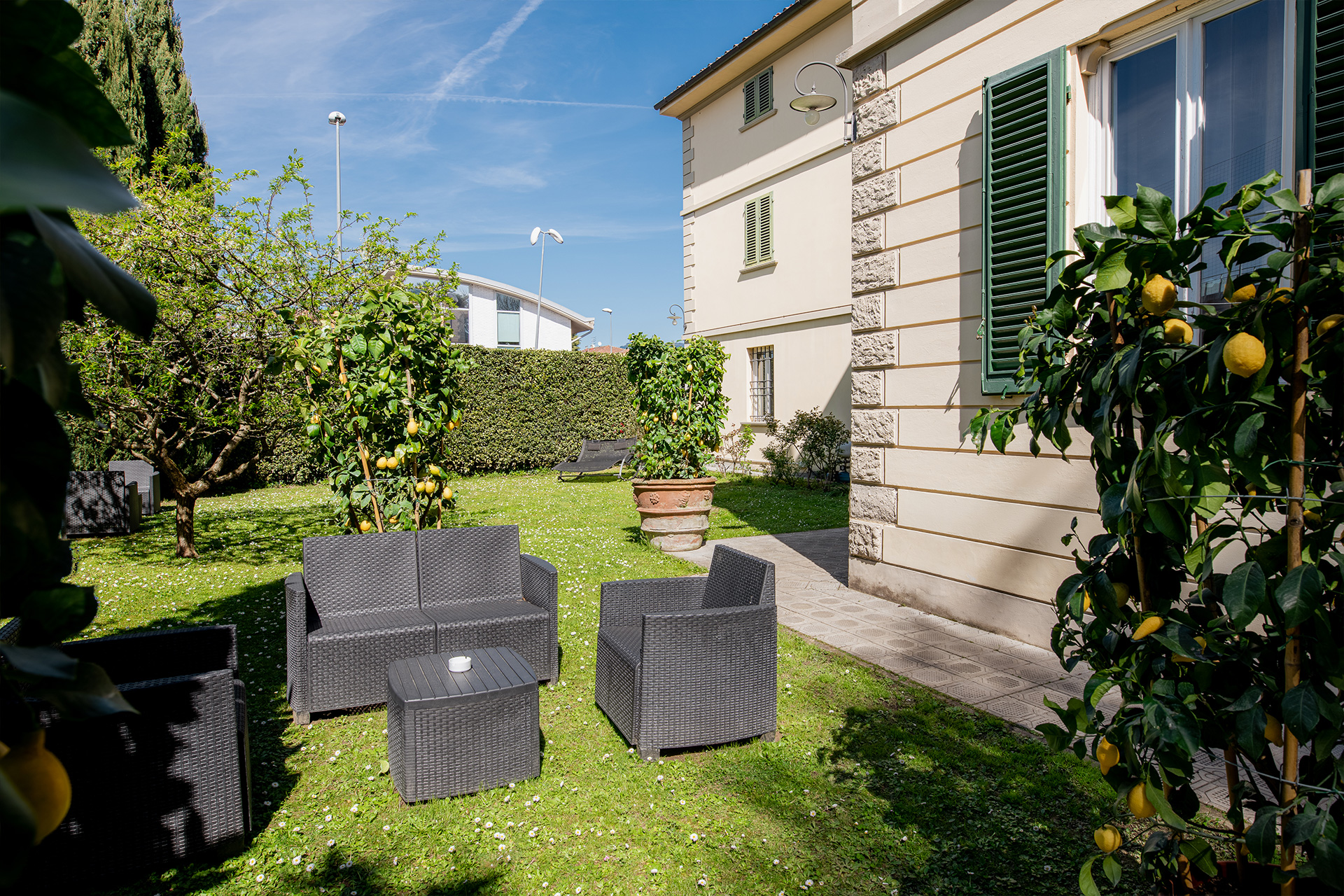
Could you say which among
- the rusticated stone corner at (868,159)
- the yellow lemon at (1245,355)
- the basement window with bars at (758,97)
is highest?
the basement window with bars at (758,97)

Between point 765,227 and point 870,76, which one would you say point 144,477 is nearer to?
point 870,76

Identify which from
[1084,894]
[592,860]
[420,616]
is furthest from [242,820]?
[1084,894]

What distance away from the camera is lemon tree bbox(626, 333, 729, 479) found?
841cm

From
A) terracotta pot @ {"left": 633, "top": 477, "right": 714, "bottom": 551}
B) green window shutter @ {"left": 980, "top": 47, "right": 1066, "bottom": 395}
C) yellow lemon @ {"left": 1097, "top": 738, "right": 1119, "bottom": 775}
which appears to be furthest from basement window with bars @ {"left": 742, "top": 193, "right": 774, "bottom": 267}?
yellow lemon @ {"left": 1097, "top": 738, "right": 1119, "bottom": 775}

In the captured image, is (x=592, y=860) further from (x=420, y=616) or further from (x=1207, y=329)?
(x=1207, y=329)

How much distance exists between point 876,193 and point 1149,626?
16.4 feet

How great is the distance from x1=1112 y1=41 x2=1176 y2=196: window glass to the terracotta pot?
4.73 m

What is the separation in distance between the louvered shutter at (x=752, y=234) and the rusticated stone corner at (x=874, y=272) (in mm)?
9391

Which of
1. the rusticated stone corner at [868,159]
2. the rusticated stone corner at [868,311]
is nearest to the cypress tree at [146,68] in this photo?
the rusticated stone corner at [868,159]

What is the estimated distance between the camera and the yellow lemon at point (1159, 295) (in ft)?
5.03

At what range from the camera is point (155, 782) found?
2.62m

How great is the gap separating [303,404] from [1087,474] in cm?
528

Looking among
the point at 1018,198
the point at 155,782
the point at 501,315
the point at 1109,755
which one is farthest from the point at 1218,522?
the point at 501,315

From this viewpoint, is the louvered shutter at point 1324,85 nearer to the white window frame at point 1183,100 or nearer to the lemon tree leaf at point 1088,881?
the white window frame at point 1183,100
